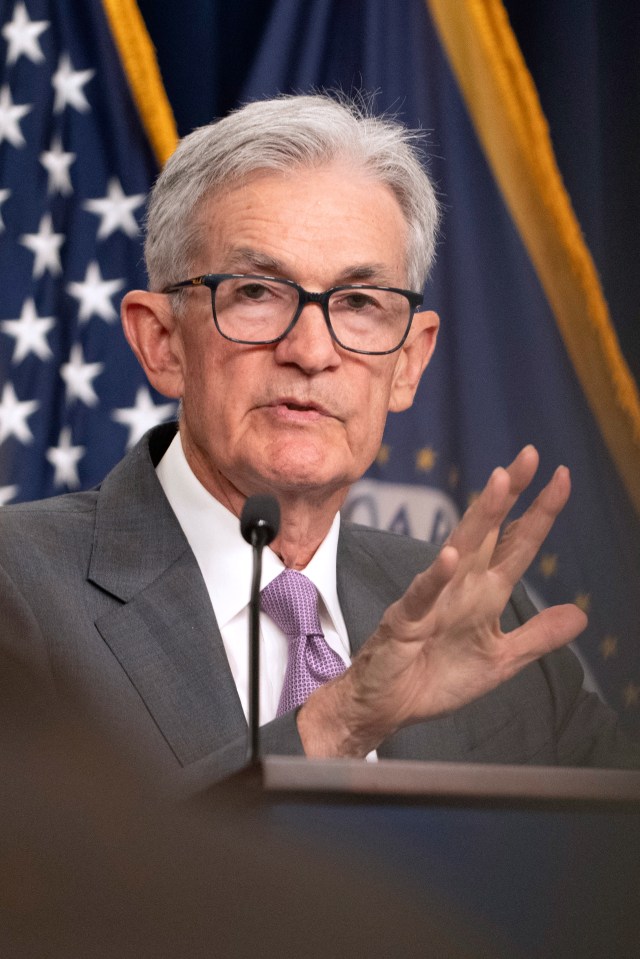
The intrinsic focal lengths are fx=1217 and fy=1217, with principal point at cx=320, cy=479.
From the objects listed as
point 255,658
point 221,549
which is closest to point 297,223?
point 221,549

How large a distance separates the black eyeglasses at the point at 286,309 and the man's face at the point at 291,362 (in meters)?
0.01

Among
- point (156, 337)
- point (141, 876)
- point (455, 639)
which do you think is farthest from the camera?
point (156, 337)

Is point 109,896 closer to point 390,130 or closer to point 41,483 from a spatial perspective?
point 390,130

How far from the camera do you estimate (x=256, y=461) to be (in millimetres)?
1608

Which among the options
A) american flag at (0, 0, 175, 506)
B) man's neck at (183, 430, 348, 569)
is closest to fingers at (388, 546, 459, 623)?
man's neck at (183, 430, 348, 569)

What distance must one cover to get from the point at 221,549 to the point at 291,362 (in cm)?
26

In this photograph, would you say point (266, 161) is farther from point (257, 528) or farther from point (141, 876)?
point (141, 876)

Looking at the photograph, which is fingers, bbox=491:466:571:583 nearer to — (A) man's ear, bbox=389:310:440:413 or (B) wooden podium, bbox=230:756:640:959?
(A) man's ear, bbox=389:310:440:413

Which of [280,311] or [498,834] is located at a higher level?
[280,311]

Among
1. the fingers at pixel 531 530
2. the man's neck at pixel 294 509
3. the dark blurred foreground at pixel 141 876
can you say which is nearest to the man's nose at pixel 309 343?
the man's neck at pixel 294 509

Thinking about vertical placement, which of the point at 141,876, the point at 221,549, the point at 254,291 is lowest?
the point at 221,549

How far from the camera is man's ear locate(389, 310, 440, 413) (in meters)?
1.82

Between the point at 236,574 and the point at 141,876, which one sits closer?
the point at 141,876

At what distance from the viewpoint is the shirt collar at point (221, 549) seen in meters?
1.58
